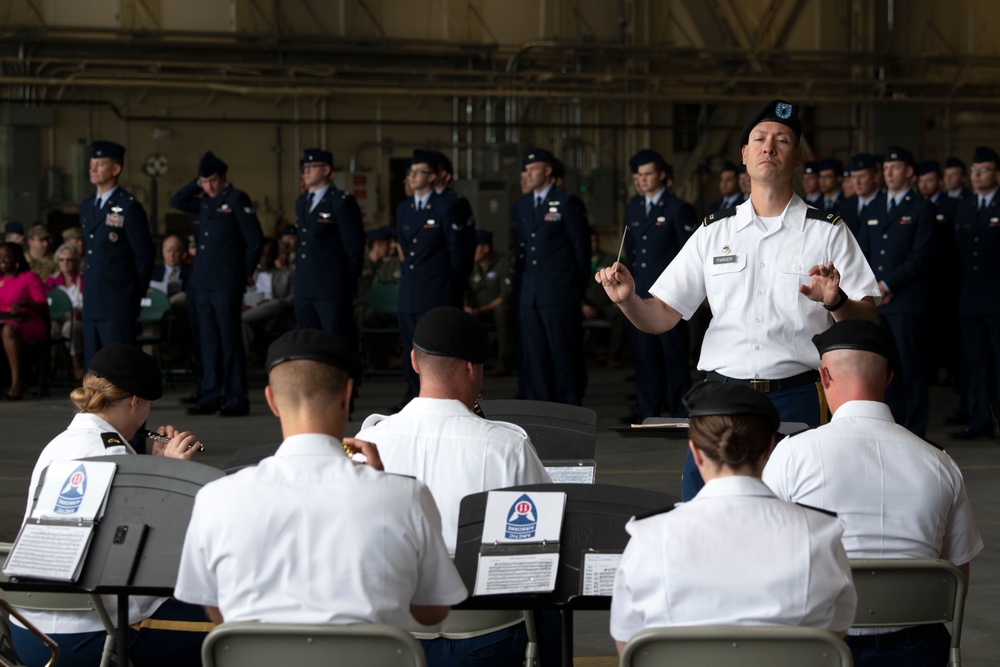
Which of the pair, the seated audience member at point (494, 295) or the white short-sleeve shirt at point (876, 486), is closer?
Answer: the white short-sleeve shirt at point (876, 486)

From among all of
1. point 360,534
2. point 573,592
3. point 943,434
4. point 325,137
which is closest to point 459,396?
point 573,592

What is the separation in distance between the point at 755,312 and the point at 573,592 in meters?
1.53

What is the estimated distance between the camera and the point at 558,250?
9.71 m

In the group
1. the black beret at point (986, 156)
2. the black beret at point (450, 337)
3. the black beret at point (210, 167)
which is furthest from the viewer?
the black beret at point (210, 167)

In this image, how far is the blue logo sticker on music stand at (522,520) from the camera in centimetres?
270

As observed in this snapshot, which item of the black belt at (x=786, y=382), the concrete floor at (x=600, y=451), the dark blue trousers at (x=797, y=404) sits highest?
the black belt at (x=786, y=382)

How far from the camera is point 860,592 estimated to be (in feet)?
9.10

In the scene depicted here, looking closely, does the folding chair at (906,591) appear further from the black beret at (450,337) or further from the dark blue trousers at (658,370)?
the dark blue trousers at (658,370)

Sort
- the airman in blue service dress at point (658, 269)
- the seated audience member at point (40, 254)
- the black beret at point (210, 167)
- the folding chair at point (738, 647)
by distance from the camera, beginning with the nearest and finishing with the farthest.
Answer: the folding chair at point (738, 647), the airman in blue service dress at point (658, 269), the black beret at point (210, 167), the seated audience member at point (40, 254)

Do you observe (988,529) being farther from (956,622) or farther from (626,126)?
(626,126)

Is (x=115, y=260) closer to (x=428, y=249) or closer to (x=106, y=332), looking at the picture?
(x=106, y=332)

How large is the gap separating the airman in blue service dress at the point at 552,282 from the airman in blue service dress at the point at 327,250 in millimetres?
1260

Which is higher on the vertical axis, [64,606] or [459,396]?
[459,396]

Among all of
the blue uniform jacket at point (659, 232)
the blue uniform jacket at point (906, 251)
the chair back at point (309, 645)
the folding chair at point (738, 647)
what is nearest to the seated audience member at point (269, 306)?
the blue uniform jacket at point (659, 232)
